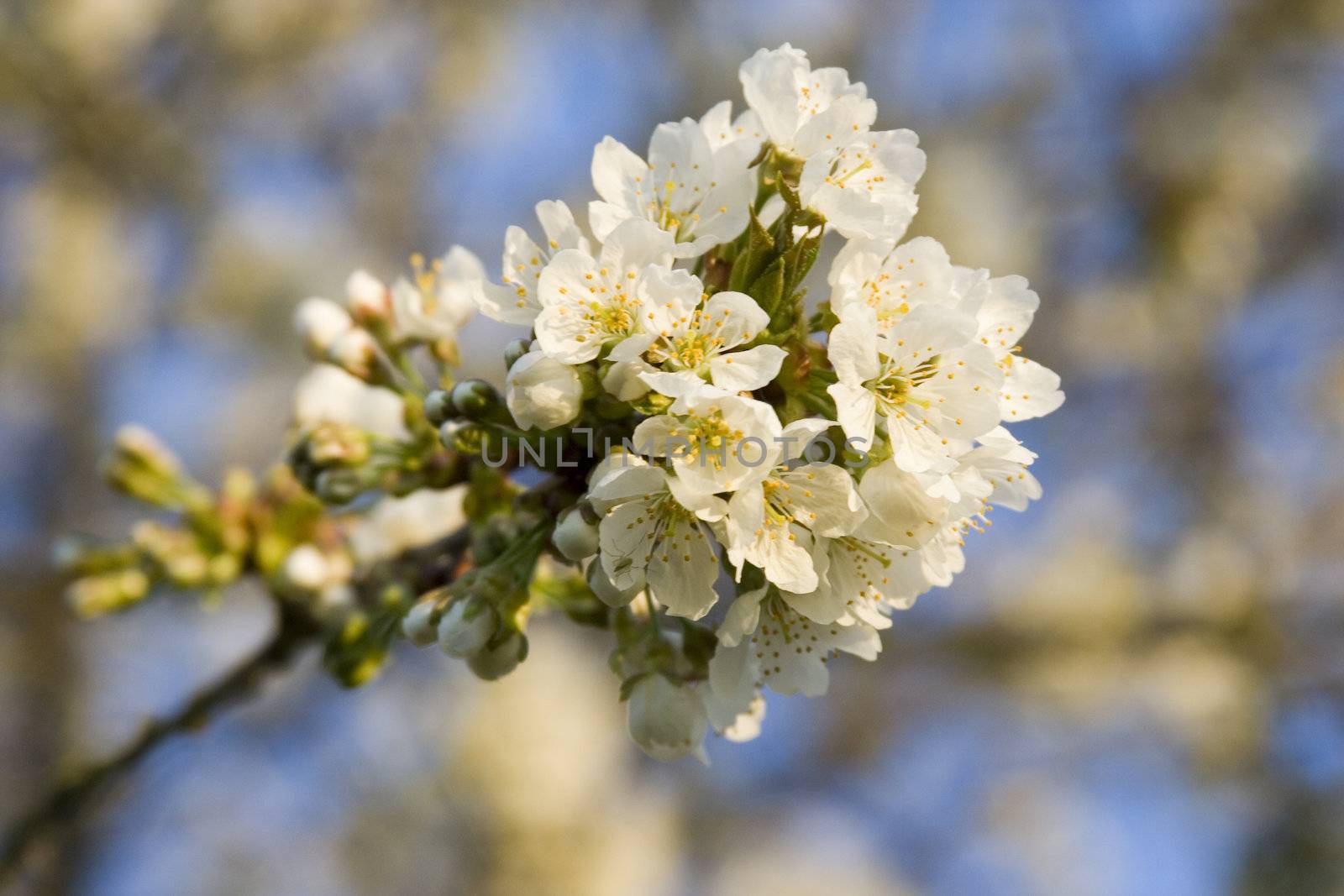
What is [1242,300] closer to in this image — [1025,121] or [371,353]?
[1025,121]

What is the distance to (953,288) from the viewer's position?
4.45 ft

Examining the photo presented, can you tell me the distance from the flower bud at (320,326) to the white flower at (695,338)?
781 millimetres

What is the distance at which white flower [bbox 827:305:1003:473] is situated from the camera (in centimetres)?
126

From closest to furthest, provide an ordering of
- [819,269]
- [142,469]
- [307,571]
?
[307,571] → [142,469] → [819,269]

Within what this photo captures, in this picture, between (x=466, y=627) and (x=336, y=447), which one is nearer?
(x=466, y=627)

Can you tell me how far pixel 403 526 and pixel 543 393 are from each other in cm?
86

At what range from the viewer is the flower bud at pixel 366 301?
180 cm

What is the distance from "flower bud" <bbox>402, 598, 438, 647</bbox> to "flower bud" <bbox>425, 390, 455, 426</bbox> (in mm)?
283

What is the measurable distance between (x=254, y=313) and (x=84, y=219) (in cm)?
192

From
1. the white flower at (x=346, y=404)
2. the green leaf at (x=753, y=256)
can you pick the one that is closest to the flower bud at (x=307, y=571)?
the white flower at (x=346, y=404)

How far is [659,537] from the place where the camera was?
1.33 metres

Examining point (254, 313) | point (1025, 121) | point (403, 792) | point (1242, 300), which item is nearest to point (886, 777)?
point (403, 792)

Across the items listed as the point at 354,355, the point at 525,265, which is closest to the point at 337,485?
the point at 354,355

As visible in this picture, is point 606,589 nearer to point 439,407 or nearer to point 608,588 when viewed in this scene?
point 608,588
